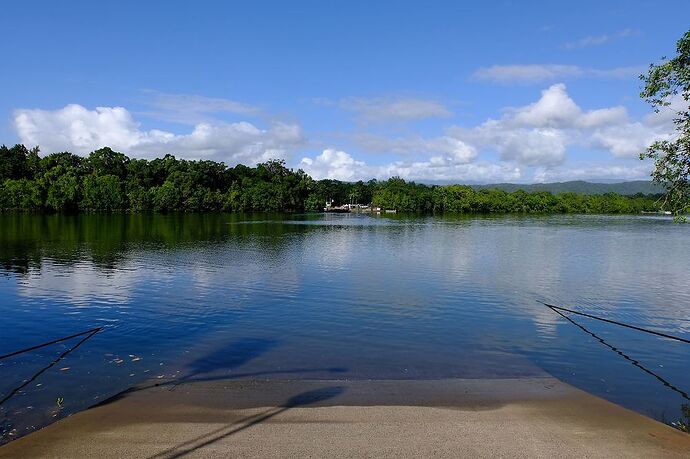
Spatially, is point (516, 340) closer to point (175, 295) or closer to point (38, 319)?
point (175, 295)

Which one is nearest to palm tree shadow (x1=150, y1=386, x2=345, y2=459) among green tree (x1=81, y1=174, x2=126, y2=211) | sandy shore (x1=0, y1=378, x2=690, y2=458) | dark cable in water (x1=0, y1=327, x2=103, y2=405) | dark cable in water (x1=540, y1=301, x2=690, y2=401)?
sandy shore (x1=0, y1=378, x2=690, y2=458)

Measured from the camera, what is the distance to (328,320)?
23422 mm

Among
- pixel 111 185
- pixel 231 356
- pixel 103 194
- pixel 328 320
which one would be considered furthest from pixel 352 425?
pixel 111 185

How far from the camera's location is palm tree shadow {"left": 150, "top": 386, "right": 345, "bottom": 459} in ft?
31.1

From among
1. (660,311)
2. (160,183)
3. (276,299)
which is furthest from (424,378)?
(160,183)

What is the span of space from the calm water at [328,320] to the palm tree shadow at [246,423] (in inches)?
91.5

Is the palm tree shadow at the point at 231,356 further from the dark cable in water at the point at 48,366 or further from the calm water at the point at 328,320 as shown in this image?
the dark cable in water at the point at 48,366

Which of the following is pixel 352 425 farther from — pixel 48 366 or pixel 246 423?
pixel 48 366

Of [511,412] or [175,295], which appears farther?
[175,295]

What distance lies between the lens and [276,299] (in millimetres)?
28609

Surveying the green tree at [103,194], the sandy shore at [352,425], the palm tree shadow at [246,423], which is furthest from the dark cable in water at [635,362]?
the green tree at [103,194]

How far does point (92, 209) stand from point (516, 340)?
508 feet

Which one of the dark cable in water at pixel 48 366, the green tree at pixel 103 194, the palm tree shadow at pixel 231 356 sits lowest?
the palm tree shadow at pixel 231 356

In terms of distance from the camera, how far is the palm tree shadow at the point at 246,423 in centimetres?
948
